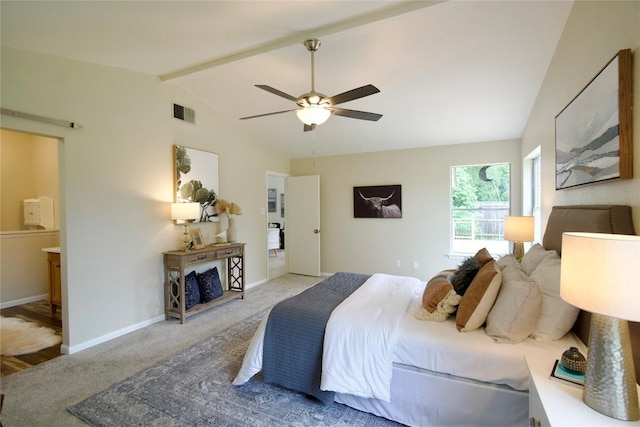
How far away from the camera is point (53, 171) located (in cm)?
446

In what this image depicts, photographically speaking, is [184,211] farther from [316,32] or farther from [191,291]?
[316,32]

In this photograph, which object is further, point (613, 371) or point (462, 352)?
point (462, 352)

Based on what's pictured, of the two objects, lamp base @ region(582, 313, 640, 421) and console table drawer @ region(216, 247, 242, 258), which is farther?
console table drawer @ region(216, 247, 242, 258)

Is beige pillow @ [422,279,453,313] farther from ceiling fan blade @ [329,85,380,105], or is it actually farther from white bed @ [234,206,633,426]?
ceiling fan blade @ [329,85,380,105]

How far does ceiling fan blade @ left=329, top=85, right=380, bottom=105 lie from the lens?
213 cm

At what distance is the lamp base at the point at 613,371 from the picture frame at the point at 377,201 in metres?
4.25

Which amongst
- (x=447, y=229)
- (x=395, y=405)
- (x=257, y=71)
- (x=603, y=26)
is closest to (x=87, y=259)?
(x=257, y=71)

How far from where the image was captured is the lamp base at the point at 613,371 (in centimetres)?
98

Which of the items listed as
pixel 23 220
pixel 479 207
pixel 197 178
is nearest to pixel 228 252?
pixel 197 178

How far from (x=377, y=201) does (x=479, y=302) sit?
3.66 meters

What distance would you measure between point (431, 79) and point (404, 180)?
7.10 ft

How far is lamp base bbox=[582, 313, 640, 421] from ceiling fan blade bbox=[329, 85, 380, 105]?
1.75 m

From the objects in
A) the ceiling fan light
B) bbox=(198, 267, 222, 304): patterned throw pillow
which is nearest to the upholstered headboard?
the ceiling fan light

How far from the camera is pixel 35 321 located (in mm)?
3580
